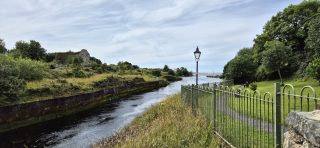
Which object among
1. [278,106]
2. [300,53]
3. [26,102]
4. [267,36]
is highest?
[267,36]

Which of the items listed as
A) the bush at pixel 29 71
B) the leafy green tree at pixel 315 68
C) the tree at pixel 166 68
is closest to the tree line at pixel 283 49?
the leafy green tree at pixel 315 68

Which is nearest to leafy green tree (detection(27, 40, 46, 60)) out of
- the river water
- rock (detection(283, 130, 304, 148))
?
the river water

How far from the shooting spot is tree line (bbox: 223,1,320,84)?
101ft

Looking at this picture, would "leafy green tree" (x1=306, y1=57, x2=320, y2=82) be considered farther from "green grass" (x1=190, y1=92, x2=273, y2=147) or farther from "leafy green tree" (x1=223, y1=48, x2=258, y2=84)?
"leafy green tree" (x1=223, y1=48, x2=258, y2=84)

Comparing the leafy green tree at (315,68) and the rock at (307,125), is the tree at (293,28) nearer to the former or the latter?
the leafy green tree at (315,68)

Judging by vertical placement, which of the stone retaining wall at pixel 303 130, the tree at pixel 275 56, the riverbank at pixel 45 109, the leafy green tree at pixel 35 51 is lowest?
the riverbank at pixel 45 109

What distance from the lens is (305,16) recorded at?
37.3 m

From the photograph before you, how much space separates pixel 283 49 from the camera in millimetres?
30391

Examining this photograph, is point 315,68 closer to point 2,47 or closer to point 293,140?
point 293,140

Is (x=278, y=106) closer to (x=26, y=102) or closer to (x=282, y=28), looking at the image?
(x=26, y=102)

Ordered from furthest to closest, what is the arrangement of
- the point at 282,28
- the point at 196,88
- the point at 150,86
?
the point at 150,86 → the point at 282,28 → the point at 196,88

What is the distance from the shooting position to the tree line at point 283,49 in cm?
3089

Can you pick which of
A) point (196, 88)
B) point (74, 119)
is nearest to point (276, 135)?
point (196, 88)

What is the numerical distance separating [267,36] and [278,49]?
1086 cm
